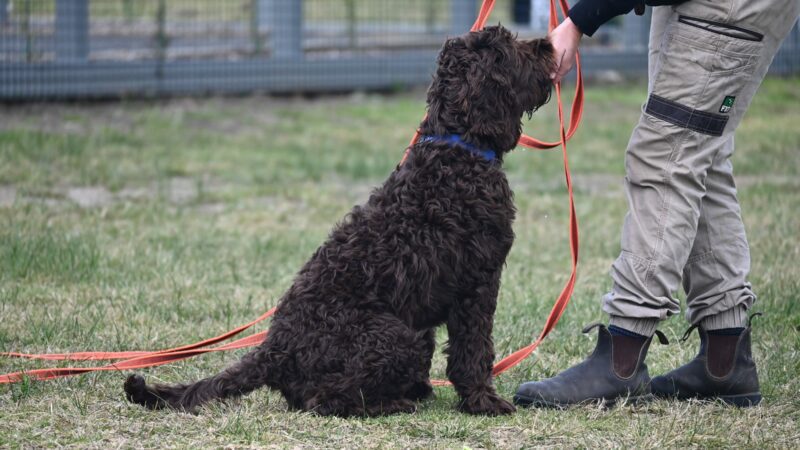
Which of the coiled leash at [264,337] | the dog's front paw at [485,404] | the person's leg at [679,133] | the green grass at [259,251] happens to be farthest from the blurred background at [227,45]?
the dog's front paw at [485,404]

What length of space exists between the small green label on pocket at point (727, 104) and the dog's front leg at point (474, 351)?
105 cm

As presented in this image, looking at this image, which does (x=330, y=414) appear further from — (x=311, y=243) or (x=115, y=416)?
(x=311, y=243)

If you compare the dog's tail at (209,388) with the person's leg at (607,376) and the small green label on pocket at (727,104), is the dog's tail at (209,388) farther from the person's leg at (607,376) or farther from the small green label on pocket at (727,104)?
the small green label on pocket at (727,104)

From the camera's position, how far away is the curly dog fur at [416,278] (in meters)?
3.59

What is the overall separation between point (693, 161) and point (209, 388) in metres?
2.00

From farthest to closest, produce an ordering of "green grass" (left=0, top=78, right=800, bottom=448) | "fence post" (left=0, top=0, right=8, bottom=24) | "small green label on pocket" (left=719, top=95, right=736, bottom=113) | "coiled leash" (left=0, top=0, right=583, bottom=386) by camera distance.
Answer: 1. "fence post" (left=0, top=0, right=8, bottom=24)
2. "coiled leash" (left=0, top=0, right=583, bottom=386)
3. "small green label on pocket" (left=719, top=95, right=736, bottom=113)
4. "green grass" (left=0, top=78, right=800, bottom=448)

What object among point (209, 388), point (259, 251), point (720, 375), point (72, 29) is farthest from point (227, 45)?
point (720, 375)

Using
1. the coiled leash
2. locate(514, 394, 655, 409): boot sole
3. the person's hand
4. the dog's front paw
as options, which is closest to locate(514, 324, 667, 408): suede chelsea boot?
locate(514, 394, 655, 409): boot sole

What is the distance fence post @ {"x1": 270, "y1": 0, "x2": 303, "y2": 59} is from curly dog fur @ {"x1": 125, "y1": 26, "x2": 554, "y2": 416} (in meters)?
8.73

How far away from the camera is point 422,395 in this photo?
13.0 ft

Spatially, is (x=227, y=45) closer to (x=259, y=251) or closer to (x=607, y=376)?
(x=259, y=251)

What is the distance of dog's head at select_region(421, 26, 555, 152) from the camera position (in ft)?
12.1

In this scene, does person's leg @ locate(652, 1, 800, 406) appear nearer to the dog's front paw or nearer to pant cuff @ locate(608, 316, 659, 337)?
pant cuff @ locate(608, 316, 659, 337)

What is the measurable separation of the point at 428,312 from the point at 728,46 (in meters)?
1.48
